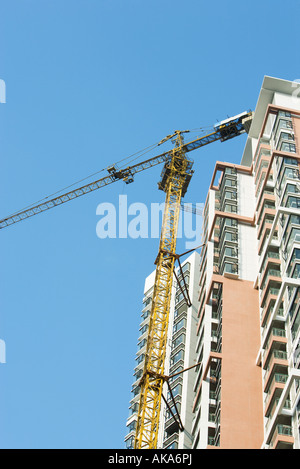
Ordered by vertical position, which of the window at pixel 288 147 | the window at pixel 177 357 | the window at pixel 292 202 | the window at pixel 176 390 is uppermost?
the window at pixel 288 147

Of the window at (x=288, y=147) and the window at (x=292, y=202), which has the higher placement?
the window at (x=288, y=147)

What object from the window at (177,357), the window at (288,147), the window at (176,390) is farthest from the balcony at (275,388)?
the window at (288,147)

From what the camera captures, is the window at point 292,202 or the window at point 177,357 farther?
the window at point 177,357

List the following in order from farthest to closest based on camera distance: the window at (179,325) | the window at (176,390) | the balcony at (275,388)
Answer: the window at (179,325), the window at (176,390), the balcony at (275,388)

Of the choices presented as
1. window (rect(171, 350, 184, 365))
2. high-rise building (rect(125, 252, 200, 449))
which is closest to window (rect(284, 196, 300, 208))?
high-rise building (rect(125, 252, 200, 449))

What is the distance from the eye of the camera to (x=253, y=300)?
65.3 meters

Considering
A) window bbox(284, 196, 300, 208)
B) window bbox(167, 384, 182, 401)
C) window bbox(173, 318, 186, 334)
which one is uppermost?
window bbox(284, 196, 300, 208)

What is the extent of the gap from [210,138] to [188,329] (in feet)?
89.6

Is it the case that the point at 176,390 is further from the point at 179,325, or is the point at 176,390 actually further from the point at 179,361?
the point at 179,325

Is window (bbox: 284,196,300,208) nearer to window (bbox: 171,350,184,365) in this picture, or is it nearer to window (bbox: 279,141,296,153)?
window (bbox: 279,141,296,153)

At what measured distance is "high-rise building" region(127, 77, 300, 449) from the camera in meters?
53.7

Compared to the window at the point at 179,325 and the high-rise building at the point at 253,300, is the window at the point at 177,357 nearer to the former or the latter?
the high-rise building at the point at 253,300

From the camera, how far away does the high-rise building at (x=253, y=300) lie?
53656 millimetres

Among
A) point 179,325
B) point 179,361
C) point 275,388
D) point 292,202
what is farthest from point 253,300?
point 275,388
